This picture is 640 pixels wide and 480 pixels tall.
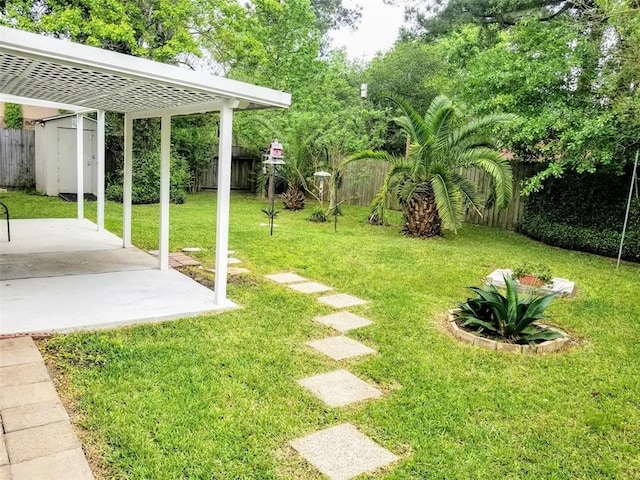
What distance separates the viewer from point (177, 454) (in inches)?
97.7

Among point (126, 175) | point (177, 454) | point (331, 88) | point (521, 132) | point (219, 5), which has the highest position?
point (219, 5)

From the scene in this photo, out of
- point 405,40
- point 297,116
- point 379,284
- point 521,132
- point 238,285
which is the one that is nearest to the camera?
point 238,285

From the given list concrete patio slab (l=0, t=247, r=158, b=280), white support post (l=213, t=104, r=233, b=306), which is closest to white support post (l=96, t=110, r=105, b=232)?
concrete patio slab (l=0, t=247, r=158, b=280)

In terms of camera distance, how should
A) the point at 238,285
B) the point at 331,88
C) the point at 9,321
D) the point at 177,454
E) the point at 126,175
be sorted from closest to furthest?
1. the point at 177,454
2. the point at 9,321
3. the point at 238,285
4. the point at 126,175
5. the point at 331,88

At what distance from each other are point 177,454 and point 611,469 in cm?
227

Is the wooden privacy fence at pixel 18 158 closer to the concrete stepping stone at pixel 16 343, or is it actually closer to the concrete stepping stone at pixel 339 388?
the concrete stepping stone at pixel 16 343

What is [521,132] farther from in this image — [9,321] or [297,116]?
[9,321]

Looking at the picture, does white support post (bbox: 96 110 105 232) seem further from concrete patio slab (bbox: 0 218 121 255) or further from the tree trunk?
the tree trunk

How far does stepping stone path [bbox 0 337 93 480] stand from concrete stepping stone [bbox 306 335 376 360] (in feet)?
6.37

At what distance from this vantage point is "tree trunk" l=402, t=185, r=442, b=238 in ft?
32.3

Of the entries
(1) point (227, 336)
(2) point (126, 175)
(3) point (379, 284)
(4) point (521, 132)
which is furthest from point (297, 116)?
(1) point (227, 336)

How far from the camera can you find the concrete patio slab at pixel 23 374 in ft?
10.2

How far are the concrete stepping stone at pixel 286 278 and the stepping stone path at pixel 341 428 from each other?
1.13 metres

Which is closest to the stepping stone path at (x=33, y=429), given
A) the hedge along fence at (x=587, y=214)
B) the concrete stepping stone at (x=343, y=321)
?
the concrete stepping stone at (x=343, y=321)
